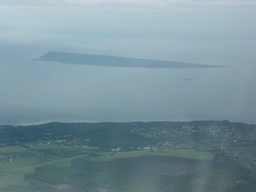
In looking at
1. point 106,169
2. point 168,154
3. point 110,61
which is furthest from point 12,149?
point 110,61

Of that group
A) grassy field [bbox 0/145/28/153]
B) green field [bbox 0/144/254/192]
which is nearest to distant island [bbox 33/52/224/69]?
green field [bbox 0/144/254/192]

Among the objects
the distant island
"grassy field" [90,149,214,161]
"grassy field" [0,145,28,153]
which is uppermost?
the distant island

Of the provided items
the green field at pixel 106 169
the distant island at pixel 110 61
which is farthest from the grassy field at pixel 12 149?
the distant island at pixel 110 61

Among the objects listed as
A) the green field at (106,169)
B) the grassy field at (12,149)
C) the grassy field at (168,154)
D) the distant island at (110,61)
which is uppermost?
the distant island at (110,61)

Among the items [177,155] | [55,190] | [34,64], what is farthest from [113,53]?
[55,190]

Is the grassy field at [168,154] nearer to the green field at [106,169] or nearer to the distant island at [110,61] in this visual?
the green field at [106,169]

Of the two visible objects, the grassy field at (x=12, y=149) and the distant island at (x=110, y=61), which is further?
the distant island at (x=110, y=61)

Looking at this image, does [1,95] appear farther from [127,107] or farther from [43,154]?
[43,154]

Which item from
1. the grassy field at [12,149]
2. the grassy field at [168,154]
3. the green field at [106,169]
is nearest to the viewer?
the green field at [106,169]

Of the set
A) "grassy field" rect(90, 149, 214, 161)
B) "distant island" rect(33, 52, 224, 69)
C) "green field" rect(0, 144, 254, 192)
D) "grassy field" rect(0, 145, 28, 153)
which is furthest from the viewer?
"distant island" rect(33, 52, 224, 69)

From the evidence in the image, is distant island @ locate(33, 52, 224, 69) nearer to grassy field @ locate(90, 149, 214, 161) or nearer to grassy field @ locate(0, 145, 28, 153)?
grassy field @ locate(90, 149, 214, 161)
